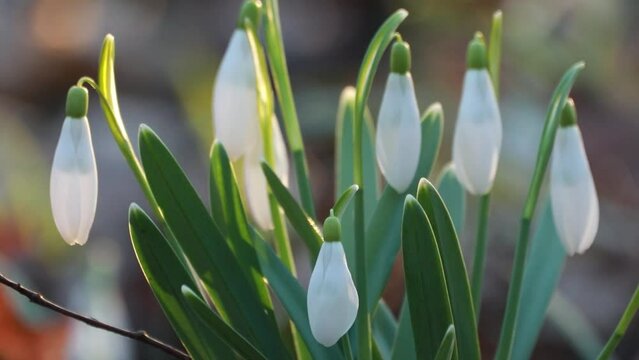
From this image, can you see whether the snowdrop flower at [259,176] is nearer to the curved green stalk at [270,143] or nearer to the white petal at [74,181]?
the curved green stalk at [270,143]

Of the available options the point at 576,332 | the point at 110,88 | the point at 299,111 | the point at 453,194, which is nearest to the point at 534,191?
the point at 453,194

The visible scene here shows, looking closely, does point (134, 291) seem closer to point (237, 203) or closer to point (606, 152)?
point (606, 152)

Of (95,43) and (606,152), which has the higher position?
(95,43)

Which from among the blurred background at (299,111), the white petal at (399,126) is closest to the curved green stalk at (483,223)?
the white petal at (399,126)

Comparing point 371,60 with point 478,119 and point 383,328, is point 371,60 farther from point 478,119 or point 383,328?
point 383,328

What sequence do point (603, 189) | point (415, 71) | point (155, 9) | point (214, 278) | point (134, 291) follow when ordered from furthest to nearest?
point (155, 9), point (415, 71), point (603, 189), point (134, 291), point (214, 278)

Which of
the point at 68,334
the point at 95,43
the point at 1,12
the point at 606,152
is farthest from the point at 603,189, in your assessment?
the point at 1,12
